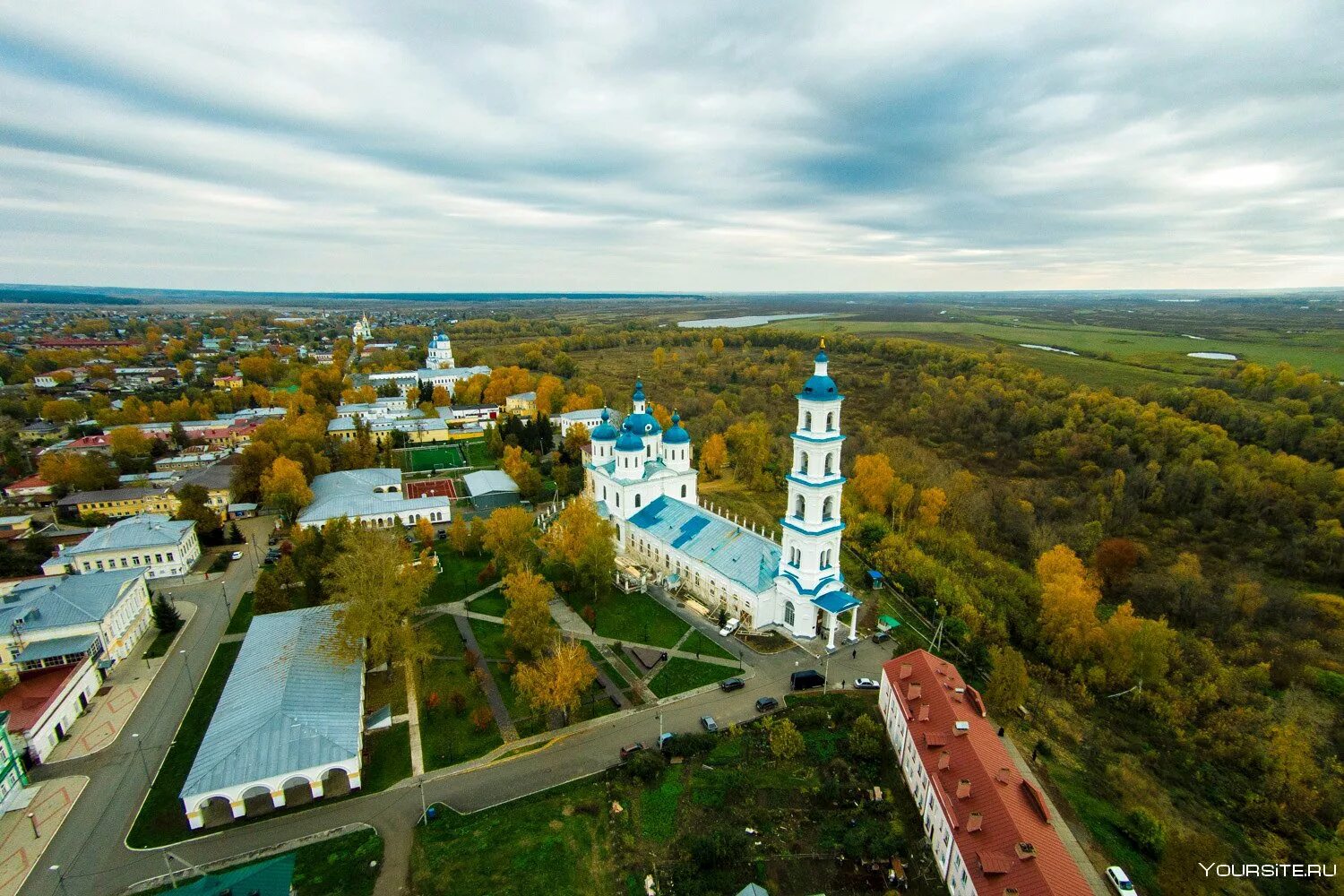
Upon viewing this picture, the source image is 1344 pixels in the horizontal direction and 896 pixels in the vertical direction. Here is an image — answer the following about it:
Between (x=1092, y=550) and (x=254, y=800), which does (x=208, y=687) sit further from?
(x=1092, y=550)

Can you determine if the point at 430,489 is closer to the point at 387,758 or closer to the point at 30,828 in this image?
the point at 387,758

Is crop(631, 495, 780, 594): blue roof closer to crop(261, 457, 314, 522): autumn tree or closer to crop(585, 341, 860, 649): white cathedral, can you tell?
crop(585, 341, 860, 649): white cathedral

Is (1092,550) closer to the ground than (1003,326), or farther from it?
closer to the ground

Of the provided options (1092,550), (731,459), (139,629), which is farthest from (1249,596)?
(139,629)

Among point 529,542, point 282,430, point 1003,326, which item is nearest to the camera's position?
point 529,542

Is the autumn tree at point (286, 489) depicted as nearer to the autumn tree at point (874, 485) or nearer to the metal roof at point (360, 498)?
the metal roof at point (360, 498)

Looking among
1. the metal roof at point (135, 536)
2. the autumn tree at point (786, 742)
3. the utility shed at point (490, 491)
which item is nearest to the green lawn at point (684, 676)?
the autumn tree at point (786, 742)

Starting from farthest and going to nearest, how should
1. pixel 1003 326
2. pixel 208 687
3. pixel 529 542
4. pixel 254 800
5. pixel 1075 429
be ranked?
pixel 1003 326 → pixel 1075 429 → pixel 529 542 → pixel 208 687 → pixel 254 800

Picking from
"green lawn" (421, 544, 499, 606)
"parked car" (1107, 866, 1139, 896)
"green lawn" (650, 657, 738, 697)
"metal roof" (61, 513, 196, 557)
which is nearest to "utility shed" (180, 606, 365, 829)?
"green lawn" (421, 544, 499, 606)

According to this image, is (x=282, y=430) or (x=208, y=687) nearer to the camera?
(x=208, y=687)
